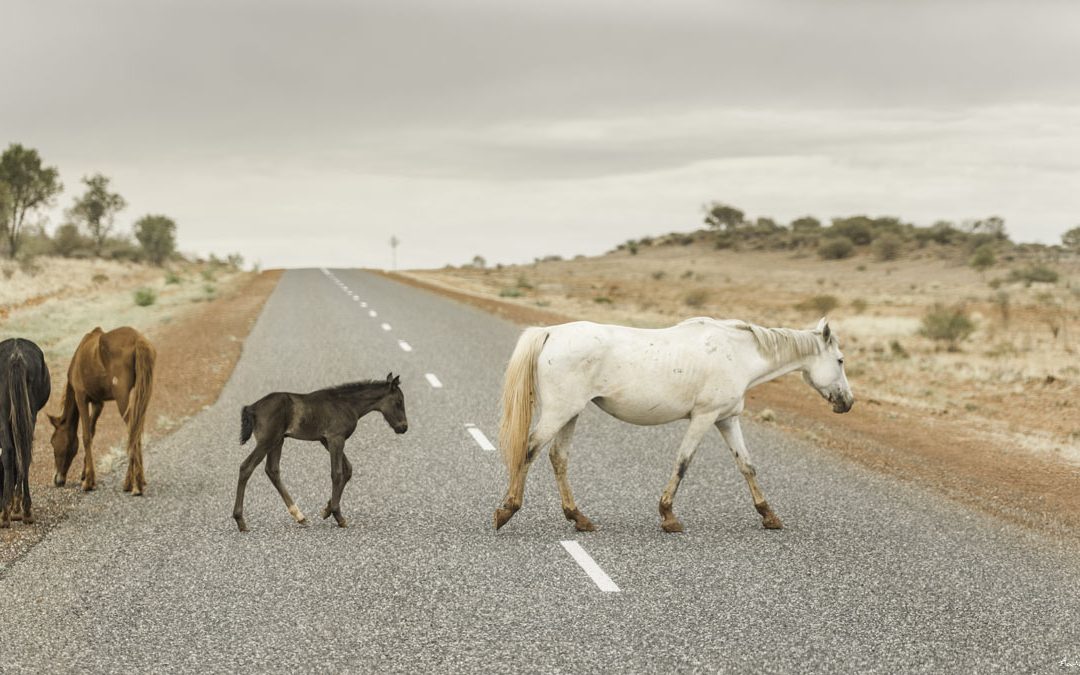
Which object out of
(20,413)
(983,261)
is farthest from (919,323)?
(983,261)

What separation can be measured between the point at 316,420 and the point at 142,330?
23649 mm

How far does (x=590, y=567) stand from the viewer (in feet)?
23.8

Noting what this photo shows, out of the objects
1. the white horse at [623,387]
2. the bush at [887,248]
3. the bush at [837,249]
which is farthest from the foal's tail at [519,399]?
the bush at [837,249]

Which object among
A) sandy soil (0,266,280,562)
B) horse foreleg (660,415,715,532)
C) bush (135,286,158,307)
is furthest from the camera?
bush (135,286,158,307)

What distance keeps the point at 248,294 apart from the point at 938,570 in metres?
43.0

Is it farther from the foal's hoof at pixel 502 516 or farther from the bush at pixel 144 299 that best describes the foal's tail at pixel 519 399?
the bush at pixel 144 299

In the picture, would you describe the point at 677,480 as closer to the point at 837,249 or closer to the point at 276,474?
the point at 276,474

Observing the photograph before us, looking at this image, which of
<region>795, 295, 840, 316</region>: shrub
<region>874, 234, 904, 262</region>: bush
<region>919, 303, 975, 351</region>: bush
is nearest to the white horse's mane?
<region>919, 303, 975, 351</region>: bush

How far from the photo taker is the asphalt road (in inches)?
225

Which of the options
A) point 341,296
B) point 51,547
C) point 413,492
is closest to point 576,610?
point 413,492

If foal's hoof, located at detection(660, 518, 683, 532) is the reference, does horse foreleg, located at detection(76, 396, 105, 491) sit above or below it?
above

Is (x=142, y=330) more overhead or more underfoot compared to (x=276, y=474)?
more underfoot

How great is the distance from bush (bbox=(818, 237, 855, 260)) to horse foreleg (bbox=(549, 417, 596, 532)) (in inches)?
3497

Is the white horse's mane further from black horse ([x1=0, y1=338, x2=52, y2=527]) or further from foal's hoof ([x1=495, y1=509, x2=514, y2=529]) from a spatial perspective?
black horse ([x1=0, y1=338, x2=52, y2=527])
